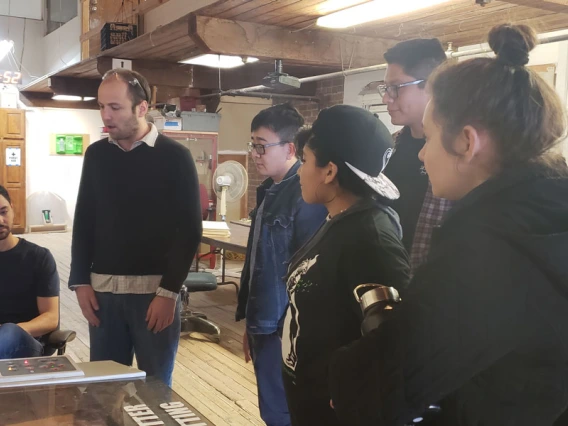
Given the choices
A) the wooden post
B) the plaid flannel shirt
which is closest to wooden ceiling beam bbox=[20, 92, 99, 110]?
the wooden post

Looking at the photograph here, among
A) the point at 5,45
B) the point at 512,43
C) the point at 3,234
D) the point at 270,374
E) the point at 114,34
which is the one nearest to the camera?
the point at 512,43

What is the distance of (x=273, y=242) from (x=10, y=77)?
439 inches

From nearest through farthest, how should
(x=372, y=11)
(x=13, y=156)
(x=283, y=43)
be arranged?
(x=372, y=11), (x=283, y=43), (x=13, y=156)

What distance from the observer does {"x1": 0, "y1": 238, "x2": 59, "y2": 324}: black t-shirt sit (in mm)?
2760

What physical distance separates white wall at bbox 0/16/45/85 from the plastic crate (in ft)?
23.5

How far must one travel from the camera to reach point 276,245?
2248 millimetres

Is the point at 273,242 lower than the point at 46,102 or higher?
lower

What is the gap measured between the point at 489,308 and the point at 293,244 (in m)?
1.45

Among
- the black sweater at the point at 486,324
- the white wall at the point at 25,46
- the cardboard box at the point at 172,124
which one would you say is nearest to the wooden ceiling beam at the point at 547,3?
the black sweater at the point at 486,324

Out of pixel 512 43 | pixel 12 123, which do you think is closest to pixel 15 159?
pixel 12 123

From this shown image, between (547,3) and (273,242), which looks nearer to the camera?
→ (273,242)

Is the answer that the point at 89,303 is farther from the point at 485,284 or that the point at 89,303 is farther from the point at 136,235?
the point at 485,284

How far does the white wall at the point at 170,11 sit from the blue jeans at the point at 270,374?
148 inches

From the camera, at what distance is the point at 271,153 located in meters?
2.37
